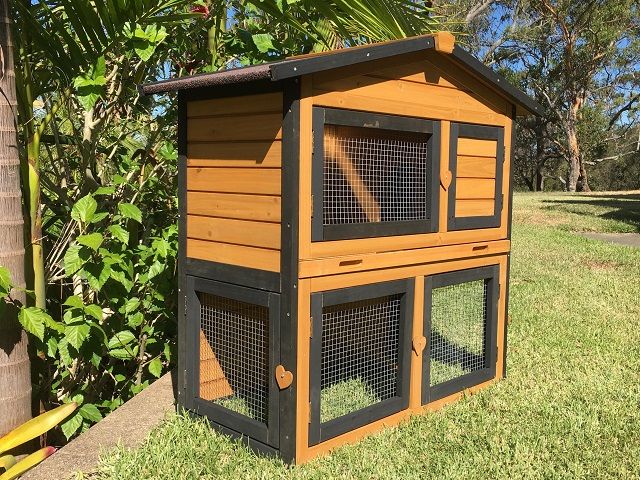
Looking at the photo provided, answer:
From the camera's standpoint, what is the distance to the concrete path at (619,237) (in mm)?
12125

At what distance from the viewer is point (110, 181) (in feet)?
14.8

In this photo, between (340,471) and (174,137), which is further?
(174,137)

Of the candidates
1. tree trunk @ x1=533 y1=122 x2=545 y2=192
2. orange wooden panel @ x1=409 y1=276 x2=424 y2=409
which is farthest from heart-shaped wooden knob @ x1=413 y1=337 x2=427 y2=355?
tree trunk @ x1=533 y1=122 x2=545 y2=192

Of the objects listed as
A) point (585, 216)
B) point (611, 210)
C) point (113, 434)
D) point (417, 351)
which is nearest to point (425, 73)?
point (417, 351)

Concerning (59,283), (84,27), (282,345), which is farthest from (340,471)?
(84,27)

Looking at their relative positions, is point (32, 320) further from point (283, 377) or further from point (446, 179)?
point (446, 179)

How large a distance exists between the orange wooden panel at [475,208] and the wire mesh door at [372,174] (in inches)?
10.8

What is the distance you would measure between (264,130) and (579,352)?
3221mm

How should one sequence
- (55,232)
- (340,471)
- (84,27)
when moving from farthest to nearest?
(55,232) < (84,27) < (340,471)

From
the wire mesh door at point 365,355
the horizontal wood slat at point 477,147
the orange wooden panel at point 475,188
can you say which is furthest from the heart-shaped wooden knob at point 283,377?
the horizontal wood slat at point 477,147

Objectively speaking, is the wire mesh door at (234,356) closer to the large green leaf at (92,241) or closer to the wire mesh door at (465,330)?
the large green leaf at (92,241)

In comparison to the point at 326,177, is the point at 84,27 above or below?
above

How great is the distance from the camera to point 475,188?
13.4 feet

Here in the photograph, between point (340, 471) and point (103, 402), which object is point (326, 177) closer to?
point (340, 471)
